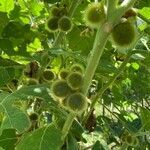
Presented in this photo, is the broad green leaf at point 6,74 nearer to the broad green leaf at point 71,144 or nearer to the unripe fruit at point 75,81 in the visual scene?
the broad green leaf at point 71,144

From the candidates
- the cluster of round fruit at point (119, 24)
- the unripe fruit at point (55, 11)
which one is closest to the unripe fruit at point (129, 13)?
the cluster of round fruit at point (119, 24)

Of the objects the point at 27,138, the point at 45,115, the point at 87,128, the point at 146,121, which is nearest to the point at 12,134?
the point at 27,138

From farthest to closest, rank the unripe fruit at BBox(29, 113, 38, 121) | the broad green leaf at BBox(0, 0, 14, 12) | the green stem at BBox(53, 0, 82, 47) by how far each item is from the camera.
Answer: the broad green leaf at BBox(0, 0, 14, 12) < the green stem at BBox(53, 0, 82, 47) < the unripe fruit at BBox(29, 113, 38, 121)

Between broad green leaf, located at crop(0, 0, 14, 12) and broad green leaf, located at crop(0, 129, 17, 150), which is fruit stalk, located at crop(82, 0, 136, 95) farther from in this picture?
broad green leaf, located at crop(0, 0, 14, 12)

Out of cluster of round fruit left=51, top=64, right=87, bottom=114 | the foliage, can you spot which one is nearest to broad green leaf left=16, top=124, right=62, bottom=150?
the foliage

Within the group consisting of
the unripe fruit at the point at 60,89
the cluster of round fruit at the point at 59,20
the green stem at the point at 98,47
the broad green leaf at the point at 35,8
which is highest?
the green stem at the point at 98,47

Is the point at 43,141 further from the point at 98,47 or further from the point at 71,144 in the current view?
the point at 98,47

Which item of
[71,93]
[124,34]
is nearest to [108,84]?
[71,93]
